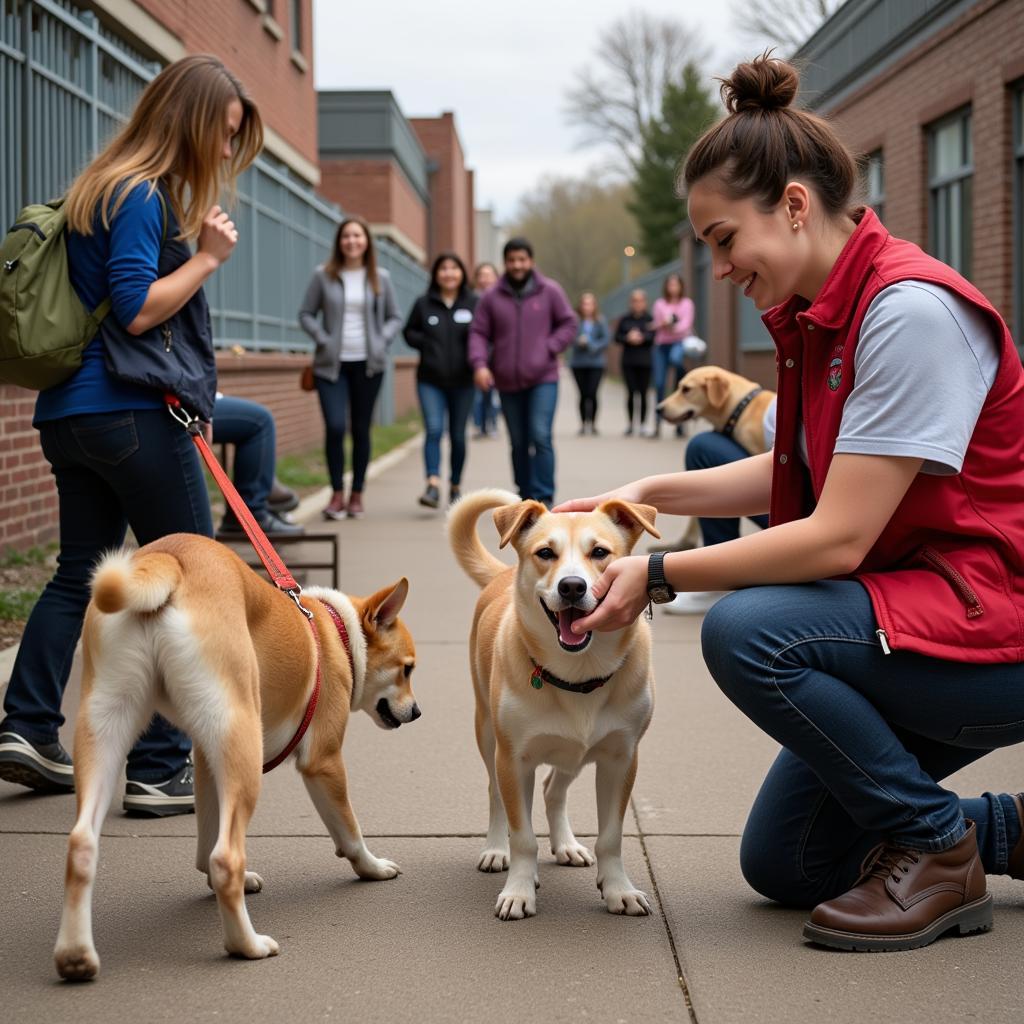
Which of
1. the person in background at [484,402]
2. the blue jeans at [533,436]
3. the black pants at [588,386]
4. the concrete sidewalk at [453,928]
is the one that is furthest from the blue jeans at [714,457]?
the black pants at [588,386]

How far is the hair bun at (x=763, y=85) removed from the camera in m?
3.63

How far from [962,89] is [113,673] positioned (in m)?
13.2

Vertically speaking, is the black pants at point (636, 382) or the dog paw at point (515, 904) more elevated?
the black pants at point (636, 382)

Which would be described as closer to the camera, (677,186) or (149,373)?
(677,186)

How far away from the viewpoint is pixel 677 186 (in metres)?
3.90

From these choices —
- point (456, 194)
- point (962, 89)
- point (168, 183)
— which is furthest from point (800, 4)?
point (168, 183)

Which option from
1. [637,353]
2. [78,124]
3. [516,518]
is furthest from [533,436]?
[637,353]

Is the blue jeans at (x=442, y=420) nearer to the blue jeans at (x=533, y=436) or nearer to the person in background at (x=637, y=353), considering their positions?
the blue jeans at (x=533, y=436)

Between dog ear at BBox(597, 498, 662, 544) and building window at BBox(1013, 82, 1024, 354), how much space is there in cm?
1017

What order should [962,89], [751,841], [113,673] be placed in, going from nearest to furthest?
[113,673]
[751,841]
[962,89]

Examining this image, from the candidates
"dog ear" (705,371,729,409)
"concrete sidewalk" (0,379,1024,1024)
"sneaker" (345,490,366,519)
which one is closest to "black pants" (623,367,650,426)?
"sneaker" (345,490,366,519)

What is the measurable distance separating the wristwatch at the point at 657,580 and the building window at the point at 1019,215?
416 inches

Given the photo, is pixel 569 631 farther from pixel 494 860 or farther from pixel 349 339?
pixel 349 339

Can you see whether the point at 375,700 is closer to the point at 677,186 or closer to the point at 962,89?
the point at 677,186
